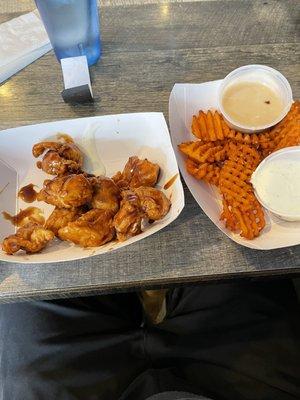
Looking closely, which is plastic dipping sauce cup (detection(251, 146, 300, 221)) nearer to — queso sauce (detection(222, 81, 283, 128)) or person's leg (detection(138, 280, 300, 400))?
queso sauce (detection(222, 81, 283, 128))

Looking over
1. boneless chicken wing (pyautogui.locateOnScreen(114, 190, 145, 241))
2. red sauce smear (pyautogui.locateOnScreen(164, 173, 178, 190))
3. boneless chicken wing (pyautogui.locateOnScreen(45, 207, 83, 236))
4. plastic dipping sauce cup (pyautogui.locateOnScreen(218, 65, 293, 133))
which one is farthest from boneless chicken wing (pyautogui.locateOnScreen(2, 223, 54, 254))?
plastic dipping sauce cup (pyautogui.locateOnScreen(218, 65, 293, 133))

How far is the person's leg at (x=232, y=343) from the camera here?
3.16ft

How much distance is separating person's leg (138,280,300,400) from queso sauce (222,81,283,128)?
17.9 inches

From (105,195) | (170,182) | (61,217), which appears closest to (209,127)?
(170,182)

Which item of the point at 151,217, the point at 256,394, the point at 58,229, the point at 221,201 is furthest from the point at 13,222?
the point at 256,394

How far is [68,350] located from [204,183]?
54 centimetres

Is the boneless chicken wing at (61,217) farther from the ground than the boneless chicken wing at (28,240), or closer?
closer

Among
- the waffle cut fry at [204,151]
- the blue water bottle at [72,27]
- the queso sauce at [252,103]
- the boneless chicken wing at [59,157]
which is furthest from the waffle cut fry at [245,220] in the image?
the blue water bottle at [72,27]

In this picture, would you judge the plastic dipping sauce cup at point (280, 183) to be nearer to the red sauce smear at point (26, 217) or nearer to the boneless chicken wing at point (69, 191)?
the boneless chicken wing at point (69, 191)

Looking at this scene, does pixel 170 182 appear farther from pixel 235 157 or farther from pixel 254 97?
pixel 254 97

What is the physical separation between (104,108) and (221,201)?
45 cm

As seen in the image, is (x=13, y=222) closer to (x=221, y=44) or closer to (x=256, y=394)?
(x=256, y=394)

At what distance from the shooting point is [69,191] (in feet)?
2.81

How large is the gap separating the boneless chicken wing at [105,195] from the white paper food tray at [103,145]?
111 millimetres
